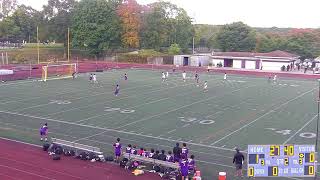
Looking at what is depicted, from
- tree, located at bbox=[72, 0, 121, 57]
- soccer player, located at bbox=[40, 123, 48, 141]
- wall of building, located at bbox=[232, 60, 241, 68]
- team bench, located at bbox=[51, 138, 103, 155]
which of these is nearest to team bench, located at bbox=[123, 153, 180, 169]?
team bench, located at bbox=[51, 138, 103, 155]

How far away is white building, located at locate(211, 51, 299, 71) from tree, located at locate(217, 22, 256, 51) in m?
16.5

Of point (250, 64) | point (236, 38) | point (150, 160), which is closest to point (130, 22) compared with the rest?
point (250, 64)

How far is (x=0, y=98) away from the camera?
36.4m

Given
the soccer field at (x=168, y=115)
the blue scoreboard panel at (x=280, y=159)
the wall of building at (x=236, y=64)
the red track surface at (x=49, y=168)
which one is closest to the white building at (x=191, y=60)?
the wall of building at (x=236, y=64)

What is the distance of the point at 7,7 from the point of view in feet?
349

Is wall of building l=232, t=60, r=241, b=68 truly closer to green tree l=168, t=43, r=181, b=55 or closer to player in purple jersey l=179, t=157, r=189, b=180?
green tree l=168, t=43, r=181, b=55

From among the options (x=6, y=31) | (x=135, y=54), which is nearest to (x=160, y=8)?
(x=135, y=54)

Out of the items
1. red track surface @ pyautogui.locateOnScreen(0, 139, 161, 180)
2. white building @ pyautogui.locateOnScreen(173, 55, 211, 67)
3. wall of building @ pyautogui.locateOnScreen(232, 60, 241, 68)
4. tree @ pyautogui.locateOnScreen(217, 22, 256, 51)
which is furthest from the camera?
tree @ pyautogui.locateOnScreen(217, 22, 256, 51)

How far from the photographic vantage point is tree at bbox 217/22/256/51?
92.0 m

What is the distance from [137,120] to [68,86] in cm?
1918

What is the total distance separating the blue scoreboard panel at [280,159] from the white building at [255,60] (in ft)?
201

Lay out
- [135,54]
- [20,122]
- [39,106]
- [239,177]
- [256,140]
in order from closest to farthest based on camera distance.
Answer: [239,177]
[256,140]
[20,122]
[39,106]
[135,54]

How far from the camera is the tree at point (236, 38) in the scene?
9200 centimetres

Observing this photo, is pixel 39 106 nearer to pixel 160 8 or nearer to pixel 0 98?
pixel 0 98
